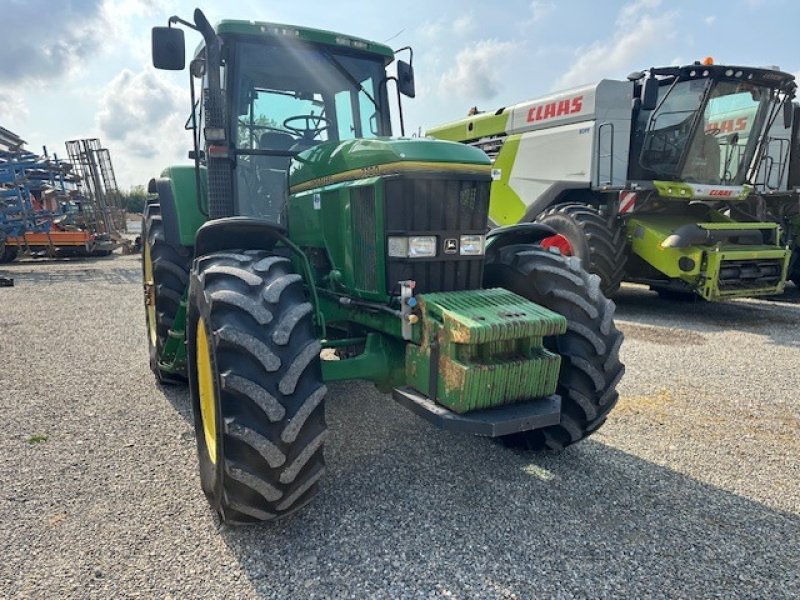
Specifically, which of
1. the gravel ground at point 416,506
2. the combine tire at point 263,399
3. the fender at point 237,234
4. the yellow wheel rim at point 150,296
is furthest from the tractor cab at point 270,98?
the gravel ground at point 416,506

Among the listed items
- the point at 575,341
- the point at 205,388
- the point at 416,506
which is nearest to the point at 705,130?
the point at 575,341

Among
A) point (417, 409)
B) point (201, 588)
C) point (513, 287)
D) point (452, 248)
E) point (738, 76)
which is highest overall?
point (738, 76)

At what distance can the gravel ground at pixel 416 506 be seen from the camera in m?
2.28

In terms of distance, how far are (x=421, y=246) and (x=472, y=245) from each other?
0.99ft

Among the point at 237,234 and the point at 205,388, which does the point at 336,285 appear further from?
the point at 205,388

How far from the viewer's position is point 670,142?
7.93 metres

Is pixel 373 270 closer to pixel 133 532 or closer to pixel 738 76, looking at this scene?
pixel 133 532

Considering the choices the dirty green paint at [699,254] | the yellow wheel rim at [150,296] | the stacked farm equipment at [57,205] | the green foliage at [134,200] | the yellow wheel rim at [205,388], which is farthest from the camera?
the green foliage at [134,200]

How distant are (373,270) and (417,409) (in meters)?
0.76

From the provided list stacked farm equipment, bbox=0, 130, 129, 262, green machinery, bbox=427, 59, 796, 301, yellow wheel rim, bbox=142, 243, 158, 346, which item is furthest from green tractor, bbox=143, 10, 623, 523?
stacked farm equipment, bbox=0, 130, 129, 262

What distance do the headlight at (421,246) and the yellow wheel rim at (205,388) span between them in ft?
3.46

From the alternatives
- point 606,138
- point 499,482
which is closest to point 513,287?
point 499,482

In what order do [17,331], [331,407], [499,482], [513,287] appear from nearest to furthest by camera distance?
[499,482] → [513,287] → [331,407] → [17,331]

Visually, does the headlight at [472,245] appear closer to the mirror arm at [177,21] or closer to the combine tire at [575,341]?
the combine tire at [575,341]
